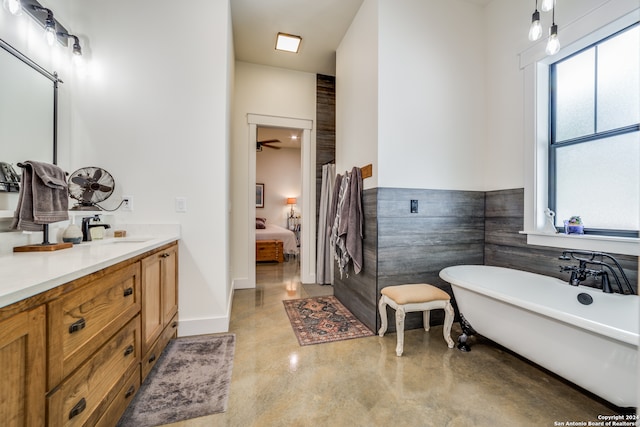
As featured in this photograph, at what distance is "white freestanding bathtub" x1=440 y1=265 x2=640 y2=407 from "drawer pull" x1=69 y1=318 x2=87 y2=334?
6.86 feet

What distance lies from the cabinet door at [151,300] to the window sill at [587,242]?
9.40ft

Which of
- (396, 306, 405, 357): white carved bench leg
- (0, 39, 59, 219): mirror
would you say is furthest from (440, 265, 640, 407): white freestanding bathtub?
(0, 39, 59, 219): mirror

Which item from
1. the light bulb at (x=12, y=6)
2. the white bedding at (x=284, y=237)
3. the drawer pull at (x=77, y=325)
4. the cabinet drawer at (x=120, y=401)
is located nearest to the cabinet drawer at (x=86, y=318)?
the drawer pull at (x=77, y=325)

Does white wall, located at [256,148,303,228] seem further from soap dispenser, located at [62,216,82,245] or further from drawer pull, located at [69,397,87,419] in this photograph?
drawer pull, located at [69,397,87,419]

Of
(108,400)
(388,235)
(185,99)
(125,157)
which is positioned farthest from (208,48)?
(108,400)

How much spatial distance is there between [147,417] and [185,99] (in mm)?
2251

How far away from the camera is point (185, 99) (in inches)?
90.7

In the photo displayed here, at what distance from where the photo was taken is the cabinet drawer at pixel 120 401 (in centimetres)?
111

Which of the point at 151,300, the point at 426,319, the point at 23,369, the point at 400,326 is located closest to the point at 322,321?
the point at 400,326

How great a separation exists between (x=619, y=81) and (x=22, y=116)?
396 centimetres

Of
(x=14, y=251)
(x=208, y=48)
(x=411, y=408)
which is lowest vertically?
(x=411, y=408)

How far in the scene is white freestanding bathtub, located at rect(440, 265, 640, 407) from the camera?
4.05 ft

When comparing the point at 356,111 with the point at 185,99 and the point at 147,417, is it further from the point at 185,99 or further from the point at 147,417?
the point at 147,417

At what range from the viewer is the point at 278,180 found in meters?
7.58
